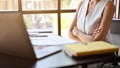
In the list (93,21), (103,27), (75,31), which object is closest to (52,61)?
(103,27)

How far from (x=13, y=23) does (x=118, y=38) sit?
1.55m

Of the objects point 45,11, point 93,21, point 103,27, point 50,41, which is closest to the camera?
point 50,41

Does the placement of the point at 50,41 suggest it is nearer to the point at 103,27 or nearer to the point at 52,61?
the point at 52,61

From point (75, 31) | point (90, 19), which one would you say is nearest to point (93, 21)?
point (90, 19)

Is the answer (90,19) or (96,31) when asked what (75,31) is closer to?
(90,19)

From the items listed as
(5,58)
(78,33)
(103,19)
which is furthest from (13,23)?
(78,33)

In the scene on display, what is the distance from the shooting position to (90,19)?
1.84 meters

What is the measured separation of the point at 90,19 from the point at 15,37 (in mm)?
1117

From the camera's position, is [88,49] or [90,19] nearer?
[88,49]

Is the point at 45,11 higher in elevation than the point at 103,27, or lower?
higher

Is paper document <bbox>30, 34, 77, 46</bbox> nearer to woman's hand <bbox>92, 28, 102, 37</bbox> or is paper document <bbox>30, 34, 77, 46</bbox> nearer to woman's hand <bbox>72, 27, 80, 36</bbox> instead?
woman's hand <bbox>92, 28, 102, 37</bbox>

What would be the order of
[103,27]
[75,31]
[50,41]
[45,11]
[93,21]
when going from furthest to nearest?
[45,11], [75,31], [93,21], [103,27], [50,41]

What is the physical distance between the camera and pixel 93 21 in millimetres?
1772

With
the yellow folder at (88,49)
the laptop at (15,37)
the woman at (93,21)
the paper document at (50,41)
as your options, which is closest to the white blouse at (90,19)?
the woman at (93,21)
